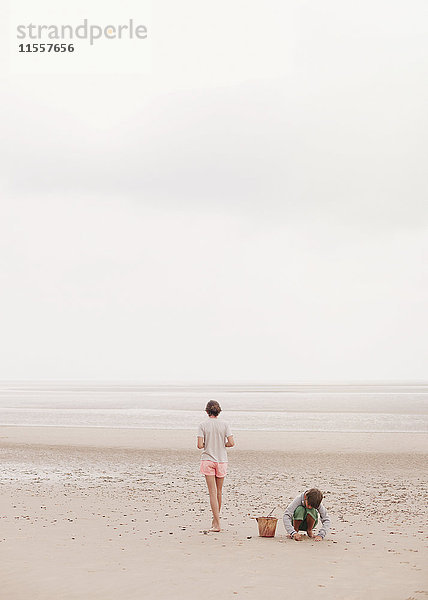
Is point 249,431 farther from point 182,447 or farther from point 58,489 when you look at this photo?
point 58,489

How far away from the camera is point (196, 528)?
42.1 feet

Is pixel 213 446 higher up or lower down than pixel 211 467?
higher up

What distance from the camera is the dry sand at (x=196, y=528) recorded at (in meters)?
9.10

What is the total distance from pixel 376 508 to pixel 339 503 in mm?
921

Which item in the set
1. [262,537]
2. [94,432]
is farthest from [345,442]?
[262,537]

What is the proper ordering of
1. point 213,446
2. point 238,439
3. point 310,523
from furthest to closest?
point 238,439 < point 213,446 < point 310,523

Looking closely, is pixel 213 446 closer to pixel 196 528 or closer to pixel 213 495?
pixel 213 495

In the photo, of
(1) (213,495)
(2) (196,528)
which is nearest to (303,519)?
(1) (213,495)

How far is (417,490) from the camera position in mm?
17703

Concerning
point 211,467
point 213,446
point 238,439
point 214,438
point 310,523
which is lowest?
point 238,439

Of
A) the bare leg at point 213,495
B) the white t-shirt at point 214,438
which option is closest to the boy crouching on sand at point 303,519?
the bare leg at point 213,495

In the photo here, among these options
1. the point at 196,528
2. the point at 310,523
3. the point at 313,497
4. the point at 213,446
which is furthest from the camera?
the point at 196,528

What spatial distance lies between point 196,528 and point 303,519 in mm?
2086

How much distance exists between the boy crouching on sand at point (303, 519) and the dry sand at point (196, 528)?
18 centimetres
